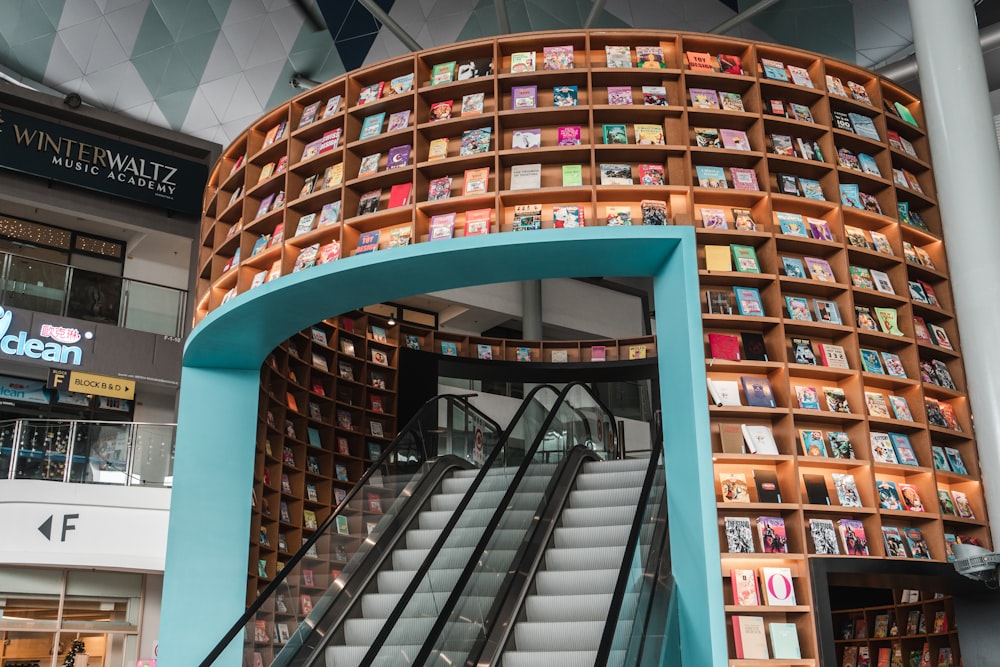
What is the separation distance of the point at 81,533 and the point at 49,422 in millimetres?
1497

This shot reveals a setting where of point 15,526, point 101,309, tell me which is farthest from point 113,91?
point 15,526

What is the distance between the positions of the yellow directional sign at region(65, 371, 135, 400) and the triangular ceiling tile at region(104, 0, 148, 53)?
5.13 metres

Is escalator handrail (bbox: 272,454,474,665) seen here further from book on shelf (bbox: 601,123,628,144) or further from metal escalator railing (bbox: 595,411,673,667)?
book on shelf (bbox: 601,123,628,144)

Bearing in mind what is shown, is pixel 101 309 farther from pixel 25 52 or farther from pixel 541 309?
pixel 541 309

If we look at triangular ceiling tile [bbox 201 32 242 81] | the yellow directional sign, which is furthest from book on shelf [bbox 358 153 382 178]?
the yellow directional sign

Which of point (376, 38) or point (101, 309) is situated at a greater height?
point (376, 38)

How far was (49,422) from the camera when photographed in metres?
12.0

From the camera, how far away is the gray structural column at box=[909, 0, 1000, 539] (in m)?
5.54

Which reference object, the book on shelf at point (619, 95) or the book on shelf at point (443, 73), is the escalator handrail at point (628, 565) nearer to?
the book on shelf at point (619, 95)

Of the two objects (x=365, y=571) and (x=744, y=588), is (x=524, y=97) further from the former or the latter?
(x=365, y=571)

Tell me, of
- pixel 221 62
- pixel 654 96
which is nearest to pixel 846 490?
pixel 654 96

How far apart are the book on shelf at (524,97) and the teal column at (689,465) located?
4.22ft

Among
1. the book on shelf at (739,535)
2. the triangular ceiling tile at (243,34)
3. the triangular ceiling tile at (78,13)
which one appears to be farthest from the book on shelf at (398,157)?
the triangular ceiling tile at (78,13)

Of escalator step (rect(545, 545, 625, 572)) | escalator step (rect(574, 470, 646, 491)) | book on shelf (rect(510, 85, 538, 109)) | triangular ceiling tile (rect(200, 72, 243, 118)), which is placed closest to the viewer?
book on shelf (rect(510, 85, 538, 109))
